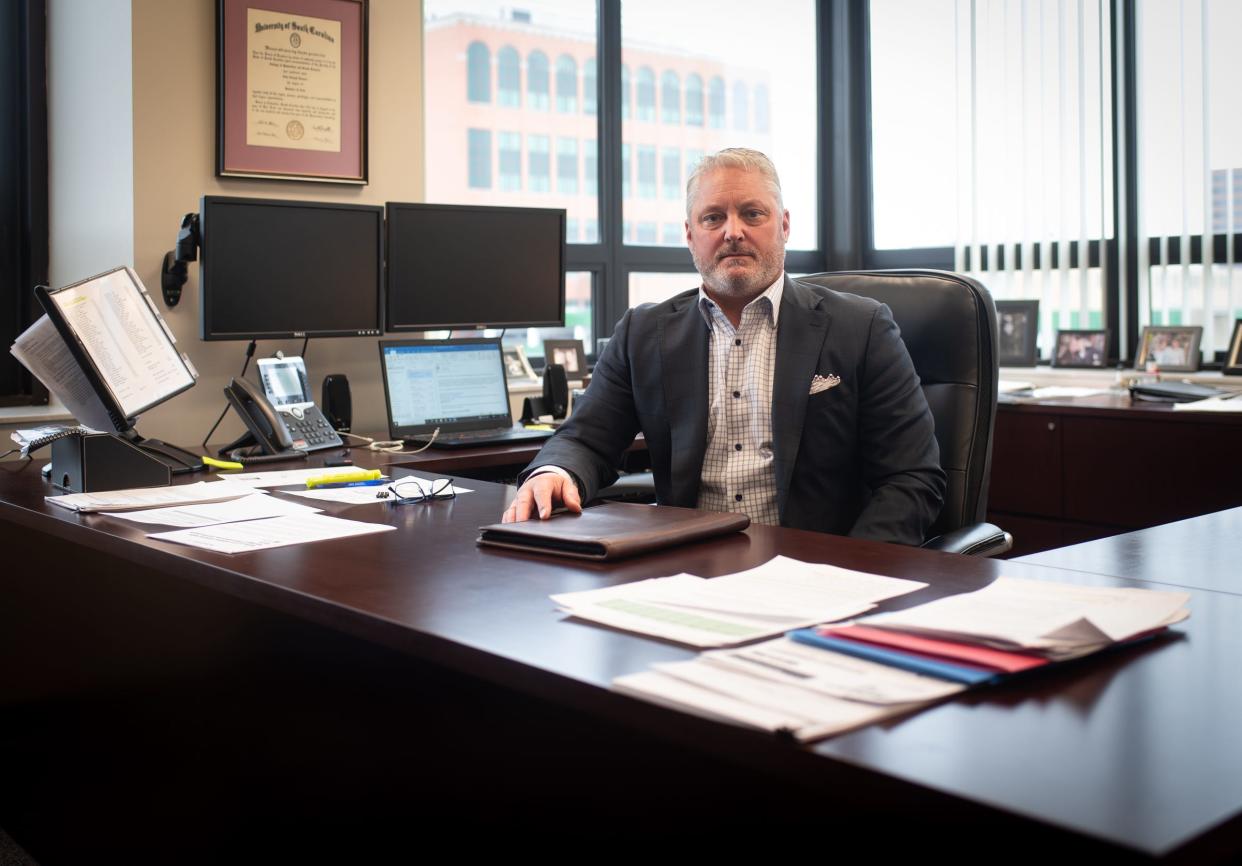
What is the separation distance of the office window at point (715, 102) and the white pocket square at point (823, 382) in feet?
10.0

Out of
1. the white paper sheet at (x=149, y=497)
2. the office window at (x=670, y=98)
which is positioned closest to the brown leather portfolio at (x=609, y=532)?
the white paper sheet at (x=149, y=497)


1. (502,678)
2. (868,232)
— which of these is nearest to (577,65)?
(868,232)

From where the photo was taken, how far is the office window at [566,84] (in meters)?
4.50

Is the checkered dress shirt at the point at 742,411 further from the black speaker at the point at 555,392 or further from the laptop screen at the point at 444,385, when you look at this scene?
the black speaker at the point at 555,392

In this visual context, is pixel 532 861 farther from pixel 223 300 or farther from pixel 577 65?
pixel 577 65

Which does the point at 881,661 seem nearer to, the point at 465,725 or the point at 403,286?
the point at 465,725

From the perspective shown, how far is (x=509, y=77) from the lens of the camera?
4.37m

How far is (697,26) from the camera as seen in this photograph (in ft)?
16.0

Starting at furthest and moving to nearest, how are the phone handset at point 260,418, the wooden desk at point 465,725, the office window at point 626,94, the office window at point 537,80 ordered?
the office window at point 626,94
the office window at point 537,80
the phone handset at point 260,418
the wooden desk at point 465,725

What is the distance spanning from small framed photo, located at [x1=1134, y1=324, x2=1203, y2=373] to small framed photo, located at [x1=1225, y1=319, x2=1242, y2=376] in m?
0.13

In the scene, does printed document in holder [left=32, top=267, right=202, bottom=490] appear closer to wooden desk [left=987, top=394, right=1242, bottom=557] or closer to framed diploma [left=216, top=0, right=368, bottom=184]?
framed diploma [left=216, top=0, right=368, bottom=184]

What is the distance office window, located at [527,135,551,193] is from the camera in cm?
443

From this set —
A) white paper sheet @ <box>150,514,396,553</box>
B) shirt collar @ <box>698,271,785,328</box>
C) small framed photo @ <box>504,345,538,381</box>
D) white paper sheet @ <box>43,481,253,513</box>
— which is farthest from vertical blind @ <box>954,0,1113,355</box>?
white paper sheet @ <box>150,514,396,553</box>

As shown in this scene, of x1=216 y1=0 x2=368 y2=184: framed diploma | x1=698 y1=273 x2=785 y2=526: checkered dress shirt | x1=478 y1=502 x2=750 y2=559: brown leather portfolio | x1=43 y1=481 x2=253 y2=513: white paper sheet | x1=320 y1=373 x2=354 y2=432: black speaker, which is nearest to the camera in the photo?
x1=478 y1=502 x2=750 y2=559: brown leather portfolio
